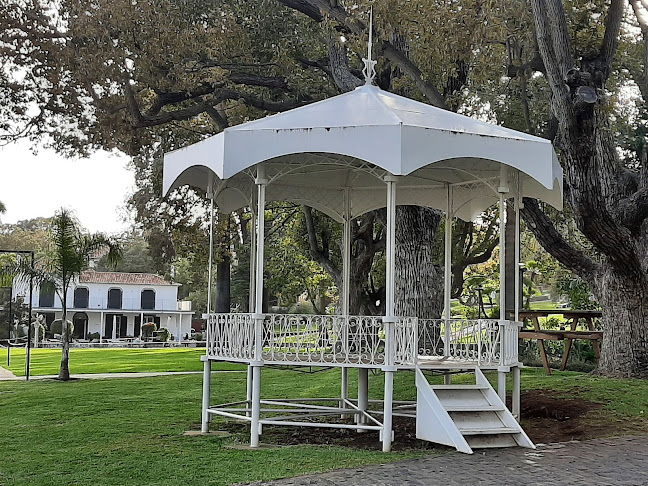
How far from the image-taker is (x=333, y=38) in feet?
60.4

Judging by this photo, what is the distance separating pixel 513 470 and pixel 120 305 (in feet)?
196

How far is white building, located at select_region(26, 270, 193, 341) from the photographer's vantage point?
64938mm

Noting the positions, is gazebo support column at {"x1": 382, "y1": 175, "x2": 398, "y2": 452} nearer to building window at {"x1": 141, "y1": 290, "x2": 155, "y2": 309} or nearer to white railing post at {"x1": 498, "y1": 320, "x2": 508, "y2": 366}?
white railing post at {"x1": 498, "y1": 320, "x2": 508, "y2": 366}

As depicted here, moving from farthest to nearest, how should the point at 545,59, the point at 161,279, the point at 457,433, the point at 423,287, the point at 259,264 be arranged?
the point at 161,279
the point at 423,287
the point at 545,59
the point at 259,264
the point at 457,433

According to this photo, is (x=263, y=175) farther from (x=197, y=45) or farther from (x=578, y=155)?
(x=197, y=45)

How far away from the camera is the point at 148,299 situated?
2621 inches

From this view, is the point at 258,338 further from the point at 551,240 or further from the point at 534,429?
the point at 551,240

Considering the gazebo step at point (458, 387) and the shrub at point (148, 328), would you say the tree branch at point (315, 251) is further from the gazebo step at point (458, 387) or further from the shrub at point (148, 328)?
the shrub at point (148, 328)

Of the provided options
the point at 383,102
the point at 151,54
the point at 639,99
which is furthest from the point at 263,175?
the point at 639,99

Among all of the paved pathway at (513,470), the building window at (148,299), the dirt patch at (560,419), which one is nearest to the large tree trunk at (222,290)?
the dirt patch at (560,419)

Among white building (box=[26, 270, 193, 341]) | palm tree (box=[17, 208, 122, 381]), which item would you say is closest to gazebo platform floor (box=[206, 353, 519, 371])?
palm tree (box=[17, 208, 122, 381])

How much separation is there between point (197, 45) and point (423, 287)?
7.47 m

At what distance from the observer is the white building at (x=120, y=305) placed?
64.9 metres

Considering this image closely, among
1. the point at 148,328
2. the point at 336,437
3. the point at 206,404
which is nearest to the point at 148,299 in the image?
the point at 148,328
